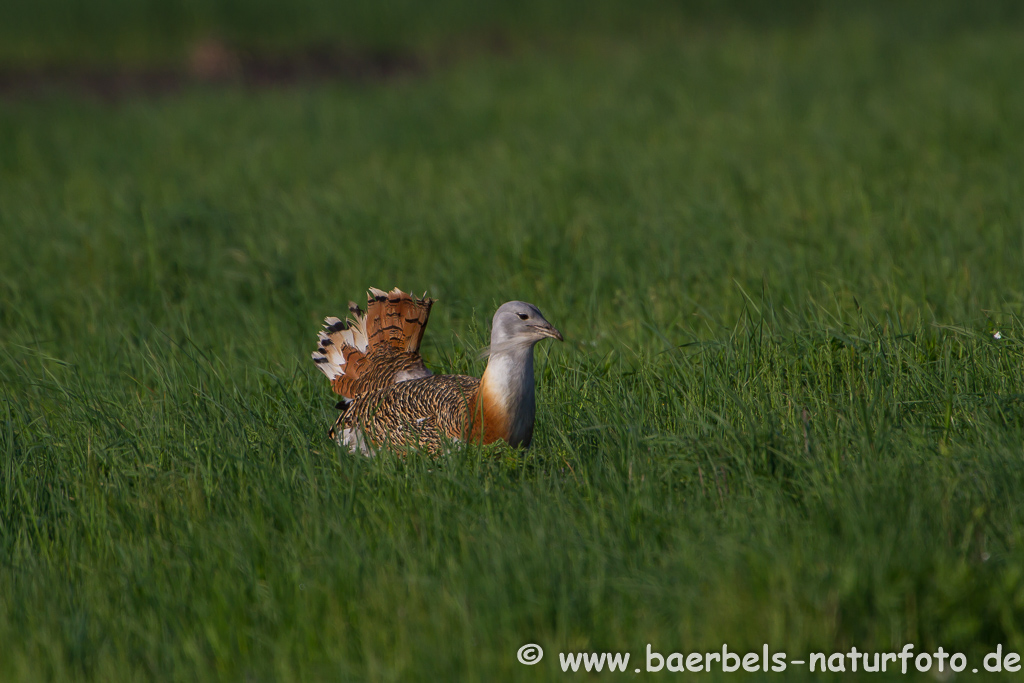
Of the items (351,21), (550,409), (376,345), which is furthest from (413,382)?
(351,21)

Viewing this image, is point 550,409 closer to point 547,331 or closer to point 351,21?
point 547,331

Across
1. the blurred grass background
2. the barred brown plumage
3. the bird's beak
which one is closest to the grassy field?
the barred brown plumage

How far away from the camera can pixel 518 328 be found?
11.5 feet

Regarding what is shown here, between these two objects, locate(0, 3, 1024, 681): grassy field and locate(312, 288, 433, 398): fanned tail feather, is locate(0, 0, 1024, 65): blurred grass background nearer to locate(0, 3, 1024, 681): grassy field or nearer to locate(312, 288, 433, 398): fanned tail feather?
locate(0, 3, 1024, 681): grassy field

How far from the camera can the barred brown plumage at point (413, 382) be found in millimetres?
3506

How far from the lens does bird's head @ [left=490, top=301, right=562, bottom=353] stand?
3.50 metres

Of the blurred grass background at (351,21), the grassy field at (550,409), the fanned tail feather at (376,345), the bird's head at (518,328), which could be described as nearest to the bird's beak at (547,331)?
the bird's head at (518,328)

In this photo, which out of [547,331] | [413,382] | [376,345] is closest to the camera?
[547,331]

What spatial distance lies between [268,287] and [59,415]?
6.37ft

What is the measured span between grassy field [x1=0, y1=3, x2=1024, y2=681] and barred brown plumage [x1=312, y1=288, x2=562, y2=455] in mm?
139

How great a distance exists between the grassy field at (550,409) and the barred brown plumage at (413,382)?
0.46 ft

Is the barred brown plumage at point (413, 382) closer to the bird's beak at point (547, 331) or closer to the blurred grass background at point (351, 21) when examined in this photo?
the bird's beak at point (547, 331)

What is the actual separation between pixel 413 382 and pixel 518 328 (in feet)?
2.59

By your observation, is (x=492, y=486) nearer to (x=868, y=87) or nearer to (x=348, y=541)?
(x=348, y=541)
